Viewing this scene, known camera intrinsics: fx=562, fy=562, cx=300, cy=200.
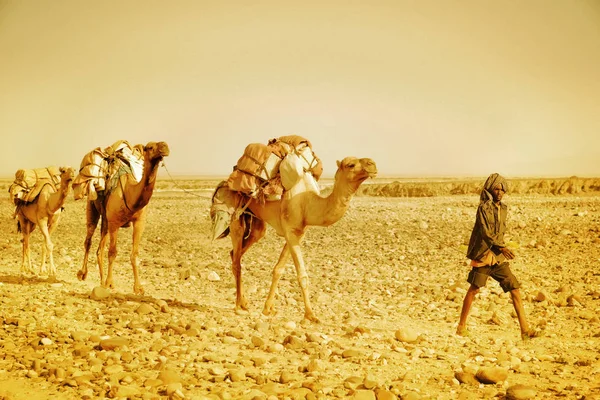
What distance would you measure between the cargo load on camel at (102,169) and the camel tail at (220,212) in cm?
243

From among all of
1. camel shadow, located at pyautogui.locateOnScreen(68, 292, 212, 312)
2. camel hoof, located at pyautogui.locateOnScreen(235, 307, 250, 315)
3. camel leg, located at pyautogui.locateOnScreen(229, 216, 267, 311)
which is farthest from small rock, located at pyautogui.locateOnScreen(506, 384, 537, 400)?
camel shadow, located at pyautogui.locateOnScreen(68, 292, 212, 312)

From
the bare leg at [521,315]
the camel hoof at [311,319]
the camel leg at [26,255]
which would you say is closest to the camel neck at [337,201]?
the camel hoof at [311,319]

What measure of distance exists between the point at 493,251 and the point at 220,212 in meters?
4.27

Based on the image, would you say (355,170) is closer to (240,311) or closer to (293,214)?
(293,214)

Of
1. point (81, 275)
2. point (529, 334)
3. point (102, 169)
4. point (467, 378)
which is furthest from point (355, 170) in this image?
point (81, 275)

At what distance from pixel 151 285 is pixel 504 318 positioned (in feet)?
22.3

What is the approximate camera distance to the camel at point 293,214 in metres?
7.84

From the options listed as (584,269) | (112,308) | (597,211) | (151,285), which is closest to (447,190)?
(597,211)

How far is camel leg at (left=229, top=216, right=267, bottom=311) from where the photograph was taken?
362 inches

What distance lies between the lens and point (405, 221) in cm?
2112

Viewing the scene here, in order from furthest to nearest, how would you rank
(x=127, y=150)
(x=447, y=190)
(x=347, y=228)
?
(x=447, y=190) → (x=347, y=228) → (x=127, y=150)

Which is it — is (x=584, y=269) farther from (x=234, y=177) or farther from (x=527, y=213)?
(x=527, y=213)

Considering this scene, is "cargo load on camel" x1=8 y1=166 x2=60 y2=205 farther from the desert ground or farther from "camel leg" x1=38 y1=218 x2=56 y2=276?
the desert ground

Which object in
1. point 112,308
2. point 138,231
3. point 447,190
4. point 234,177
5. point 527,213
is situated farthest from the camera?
point 447,190
